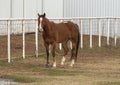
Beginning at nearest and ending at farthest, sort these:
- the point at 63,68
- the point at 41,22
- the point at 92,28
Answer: the point at 41,22, the point at 63,68, the point at 92,28

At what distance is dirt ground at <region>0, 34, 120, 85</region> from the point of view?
15.4m

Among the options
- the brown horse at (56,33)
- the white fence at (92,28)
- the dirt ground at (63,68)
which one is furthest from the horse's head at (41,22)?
the white fence at (92,28)

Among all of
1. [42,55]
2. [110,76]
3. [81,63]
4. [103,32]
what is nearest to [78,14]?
[103,32]

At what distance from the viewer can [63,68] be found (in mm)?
18781

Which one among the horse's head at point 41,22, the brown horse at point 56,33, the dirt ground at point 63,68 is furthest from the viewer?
the brown horse at point 56,33

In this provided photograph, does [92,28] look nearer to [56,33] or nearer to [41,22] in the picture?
[56,33]

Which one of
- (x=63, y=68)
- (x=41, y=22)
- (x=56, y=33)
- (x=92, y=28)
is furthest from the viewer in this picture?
(x=92, y=28)

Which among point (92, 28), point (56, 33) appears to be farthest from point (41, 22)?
point (92, 28)

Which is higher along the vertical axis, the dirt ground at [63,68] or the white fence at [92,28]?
the white fence at [92,28]

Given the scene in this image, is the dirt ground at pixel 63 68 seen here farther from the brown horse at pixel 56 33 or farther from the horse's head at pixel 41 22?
the horse's head at pixel 41 22

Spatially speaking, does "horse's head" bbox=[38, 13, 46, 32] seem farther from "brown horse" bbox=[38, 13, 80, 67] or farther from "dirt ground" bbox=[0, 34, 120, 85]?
"dirt ground" bbox=[0, 34, 120, 85]

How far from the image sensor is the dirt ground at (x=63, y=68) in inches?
606

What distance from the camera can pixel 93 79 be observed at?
619 inches

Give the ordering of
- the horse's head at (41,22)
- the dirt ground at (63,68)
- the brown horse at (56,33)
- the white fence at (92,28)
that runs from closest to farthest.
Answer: the dirt ground at (63,68)
the horse's head at (41,22)
the brown horse at (56,33)
the white fence at (92,28)
